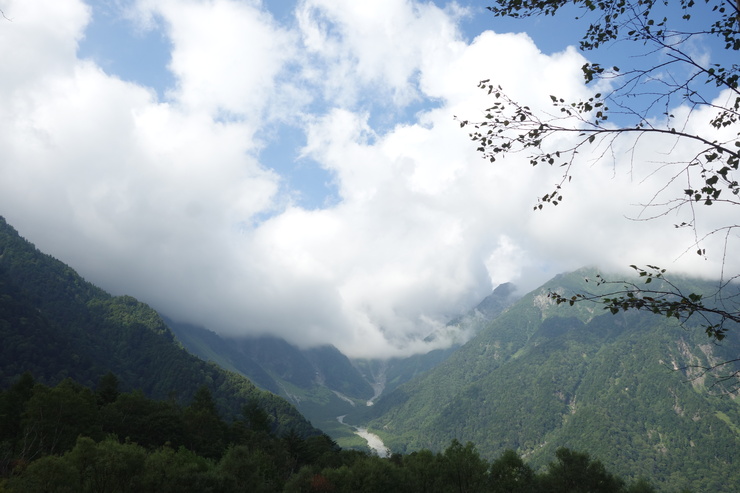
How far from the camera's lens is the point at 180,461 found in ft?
178

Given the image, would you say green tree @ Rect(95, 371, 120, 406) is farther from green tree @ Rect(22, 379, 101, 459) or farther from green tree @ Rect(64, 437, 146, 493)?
green tree @ Rect(64, 437, 146, 493)

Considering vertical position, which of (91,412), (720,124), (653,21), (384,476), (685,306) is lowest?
(91,412)

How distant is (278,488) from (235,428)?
45.6 meters

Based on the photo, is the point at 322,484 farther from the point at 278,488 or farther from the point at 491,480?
the point at 491,480

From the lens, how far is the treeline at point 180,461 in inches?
1633

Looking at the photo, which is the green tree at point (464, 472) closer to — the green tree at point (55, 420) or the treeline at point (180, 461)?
the treeline at point (180, 461)

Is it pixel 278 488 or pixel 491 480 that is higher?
pixel 491 480

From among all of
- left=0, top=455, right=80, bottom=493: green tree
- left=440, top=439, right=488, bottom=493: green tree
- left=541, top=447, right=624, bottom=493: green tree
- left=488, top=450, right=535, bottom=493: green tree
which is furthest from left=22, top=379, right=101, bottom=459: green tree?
left=541, top=447, right=624, bottom=493: green tree

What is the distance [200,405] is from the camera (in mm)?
114062

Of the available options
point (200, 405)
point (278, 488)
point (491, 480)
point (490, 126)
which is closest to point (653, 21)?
point (490, 126)

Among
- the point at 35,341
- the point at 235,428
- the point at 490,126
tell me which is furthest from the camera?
the point at 35,341

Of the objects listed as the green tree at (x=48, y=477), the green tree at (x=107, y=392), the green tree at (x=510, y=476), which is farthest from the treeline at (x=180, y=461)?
the green tree at (x=107, y=392)

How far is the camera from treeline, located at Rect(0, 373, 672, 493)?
4147 centimetres

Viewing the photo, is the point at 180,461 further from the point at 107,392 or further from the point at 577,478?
the point at 577,478
